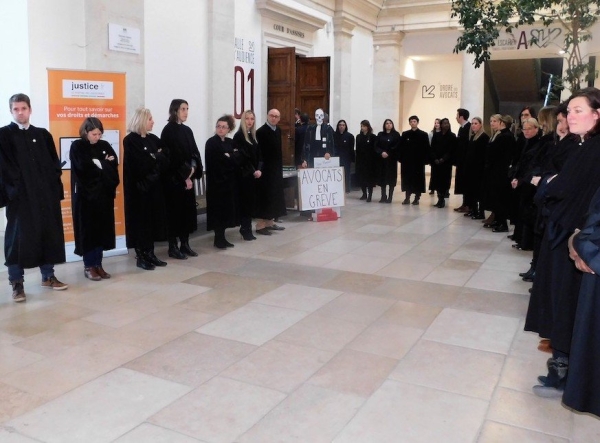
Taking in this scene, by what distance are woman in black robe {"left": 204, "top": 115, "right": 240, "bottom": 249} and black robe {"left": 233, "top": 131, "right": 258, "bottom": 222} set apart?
361 millimetres

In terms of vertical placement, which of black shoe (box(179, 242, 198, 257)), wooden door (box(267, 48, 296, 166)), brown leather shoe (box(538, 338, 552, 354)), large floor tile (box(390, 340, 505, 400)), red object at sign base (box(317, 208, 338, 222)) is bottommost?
large floor tile (box(390, 340, 505, 400))

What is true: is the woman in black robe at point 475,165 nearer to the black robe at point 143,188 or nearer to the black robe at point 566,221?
the black robe at point 143,188

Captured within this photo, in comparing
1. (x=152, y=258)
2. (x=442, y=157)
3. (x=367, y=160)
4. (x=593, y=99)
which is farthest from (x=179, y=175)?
(x=442, y=157)

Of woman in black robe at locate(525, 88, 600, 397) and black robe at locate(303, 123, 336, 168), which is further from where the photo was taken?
black robe at locate(303, 123, 336, 168)

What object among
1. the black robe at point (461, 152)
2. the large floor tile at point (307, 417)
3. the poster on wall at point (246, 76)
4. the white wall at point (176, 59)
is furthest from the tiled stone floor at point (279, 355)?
the poster on wall at point (246, 76)

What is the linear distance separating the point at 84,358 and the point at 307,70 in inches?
381

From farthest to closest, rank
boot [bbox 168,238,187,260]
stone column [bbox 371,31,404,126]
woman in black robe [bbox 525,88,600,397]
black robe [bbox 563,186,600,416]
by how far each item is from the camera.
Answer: stone column [bbox 371,31,404,126] → boot [bbox 168,238,187,260] → woman in black robe [bbox 525,88,600,397] → black robe [bbox 563,186,600,416]

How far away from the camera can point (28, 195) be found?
17.0 ft

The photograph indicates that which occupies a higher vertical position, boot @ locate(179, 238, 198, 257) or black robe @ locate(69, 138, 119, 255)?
black robe @ locate(69, 138, 119, 255)

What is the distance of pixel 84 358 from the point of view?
399 centimetres

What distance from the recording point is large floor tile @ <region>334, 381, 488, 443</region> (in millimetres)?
3031

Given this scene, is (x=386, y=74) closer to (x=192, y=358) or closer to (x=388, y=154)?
(x=388, y=154)

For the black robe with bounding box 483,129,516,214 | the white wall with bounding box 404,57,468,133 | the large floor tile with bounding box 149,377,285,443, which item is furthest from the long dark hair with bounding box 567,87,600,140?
the white wall with bounding box 404,57,468,133

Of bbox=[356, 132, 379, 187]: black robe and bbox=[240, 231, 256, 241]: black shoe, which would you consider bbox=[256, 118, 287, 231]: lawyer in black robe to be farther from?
bbox=[356, 132, 379, 187]: black robe
